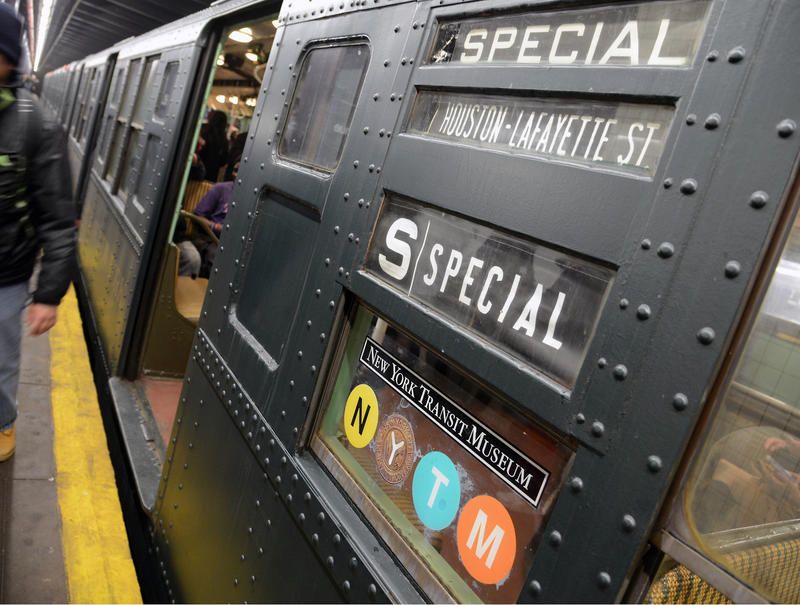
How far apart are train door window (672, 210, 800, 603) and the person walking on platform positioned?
7.37 ft

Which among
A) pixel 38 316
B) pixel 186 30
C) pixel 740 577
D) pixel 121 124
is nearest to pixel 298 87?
pixel 38 316

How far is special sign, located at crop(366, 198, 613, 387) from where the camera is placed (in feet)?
3.29

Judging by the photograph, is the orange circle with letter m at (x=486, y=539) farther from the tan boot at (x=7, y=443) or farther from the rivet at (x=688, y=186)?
the tan boot at (x=7, y=443)

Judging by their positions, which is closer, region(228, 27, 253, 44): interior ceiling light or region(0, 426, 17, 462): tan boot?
region(0, 426, 17, 462): tan boot

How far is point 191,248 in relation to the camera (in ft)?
16.6

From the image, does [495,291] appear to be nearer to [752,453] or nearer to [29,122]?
[752,453]

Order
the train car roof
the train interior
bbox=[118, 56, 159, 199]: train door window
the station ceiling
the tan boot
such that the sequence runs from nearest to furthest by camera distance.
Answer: the tan boot
the train car roof
the train interior
bbox=[118, 56, 159, 199]: train door window
the station ceiling

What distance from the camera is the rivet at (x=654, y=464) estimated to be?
33.1 inches

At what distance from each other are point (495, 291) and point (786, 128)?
21.0 inches

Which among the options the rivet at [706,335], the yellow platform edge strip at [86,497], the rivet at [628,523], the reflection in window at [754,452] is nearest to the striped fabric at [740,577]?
the reflection in window at [754,452]

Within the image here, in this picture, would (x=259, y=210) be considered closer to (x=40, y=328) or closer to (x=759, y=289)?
(x=40, y=328)

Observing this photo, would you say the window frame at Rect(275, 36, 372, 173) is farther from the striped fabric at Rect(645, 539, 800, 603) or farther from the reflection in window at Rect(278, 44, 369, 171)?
the striped fabric at Rect(645, 539, 800, 603)

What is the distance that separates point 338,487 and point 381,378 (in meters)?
0.31

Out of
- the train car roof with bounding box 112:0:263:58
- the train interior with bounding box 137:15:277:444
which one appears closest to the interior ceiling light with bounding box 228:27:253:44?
the train interior with bounding box 137:15:277:444
